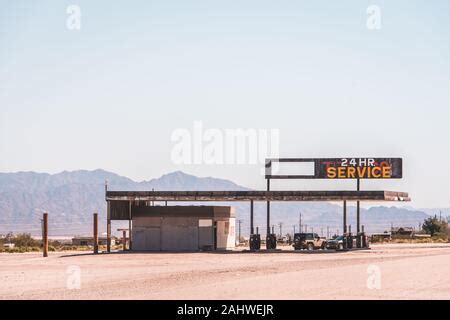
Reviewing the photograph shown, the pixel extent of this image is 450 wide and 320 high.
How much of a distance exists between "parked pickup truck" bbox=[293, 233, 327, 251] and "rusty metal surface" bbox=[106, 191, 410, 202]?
3831mm

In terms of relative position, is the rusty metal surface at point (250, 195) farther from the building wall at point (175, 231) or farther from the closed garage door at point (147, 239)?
the closed garage door at point (147, 239)

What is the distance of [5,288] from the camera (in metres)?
32.7

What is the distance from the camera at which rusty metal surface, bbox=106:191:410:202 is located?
6894 centimetres

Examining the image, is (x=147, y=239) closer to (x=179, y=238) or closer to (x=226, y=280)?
(x=179, y=238)

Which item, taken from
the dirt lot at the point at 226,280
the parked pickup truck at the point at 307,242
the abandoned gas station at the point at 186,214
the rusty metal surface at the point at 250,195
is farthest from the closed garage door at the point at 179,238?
the dirt lot at the point at 226,280

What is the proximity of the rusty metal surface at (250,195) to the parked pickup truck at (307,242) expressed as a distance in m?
3.83

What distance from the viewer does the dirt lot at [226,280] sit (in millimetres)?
29500

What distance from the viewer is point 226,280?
35812 mm

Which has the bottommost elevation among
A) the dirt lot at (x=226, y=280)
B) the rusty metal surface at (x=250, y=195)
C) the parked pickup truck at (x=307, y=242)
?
the dirt lot at (x=226, y=280)
